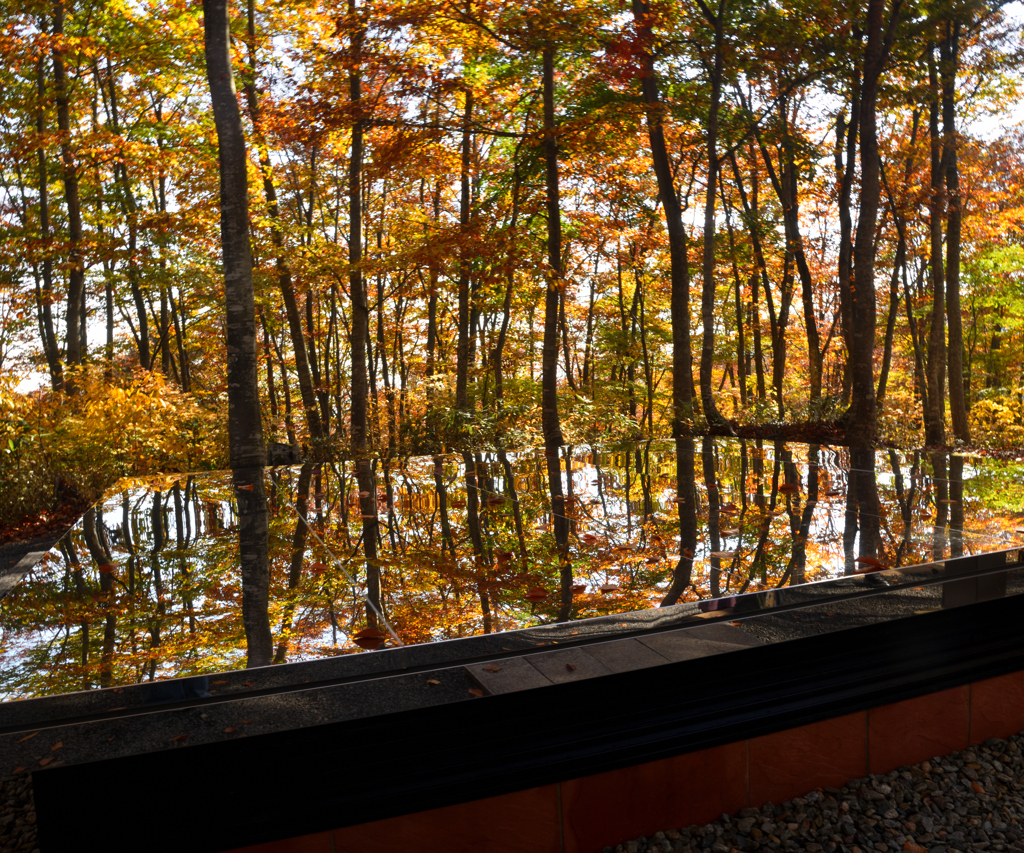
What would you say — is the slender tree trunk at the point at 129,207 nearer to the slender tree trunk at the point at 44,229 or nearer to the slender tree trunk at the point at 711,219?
the slender tree trunk at the point at 44,229

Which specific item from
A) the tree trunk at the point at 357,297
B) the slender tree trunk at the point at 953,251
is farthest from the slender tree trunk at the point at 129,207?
the slender tree trunk at the point at 953,251

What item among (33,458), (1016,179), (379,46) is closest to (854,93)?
(1016,179)

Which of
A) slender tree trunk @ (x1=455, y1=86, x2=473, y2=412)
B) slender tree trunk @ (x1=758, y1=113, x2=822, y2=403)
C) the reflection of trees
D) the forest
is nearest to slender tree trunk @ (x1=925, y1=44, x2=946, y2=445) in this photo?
the forest

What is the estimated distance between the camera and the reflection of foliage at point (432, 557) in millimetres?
1466

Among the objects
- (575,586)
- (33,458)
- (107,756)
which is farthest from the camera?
(33,458)

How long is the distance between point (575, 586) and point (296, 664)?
708mm

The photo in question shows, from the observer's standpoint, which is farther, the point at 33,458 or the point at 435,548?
the point at 33,458

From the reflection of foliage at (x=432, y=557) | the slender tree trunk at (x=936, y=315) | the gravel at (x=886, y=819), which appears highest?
the slender tree trunk at (x=936, y=315)

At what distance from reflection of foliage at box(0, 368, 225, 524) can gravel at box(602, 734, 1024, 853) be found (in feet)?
18.7

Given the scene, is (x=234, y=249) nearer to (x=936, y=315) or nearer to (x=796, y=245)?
(x=936, y=315)

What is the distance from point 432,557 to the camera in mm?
2102

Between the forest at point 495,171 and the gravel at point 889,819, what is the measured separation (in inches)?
140

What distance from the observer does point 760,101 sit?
10.7 metres

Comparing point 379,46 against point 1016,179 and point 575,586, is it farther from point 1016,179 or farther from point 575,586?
point 1016,179
